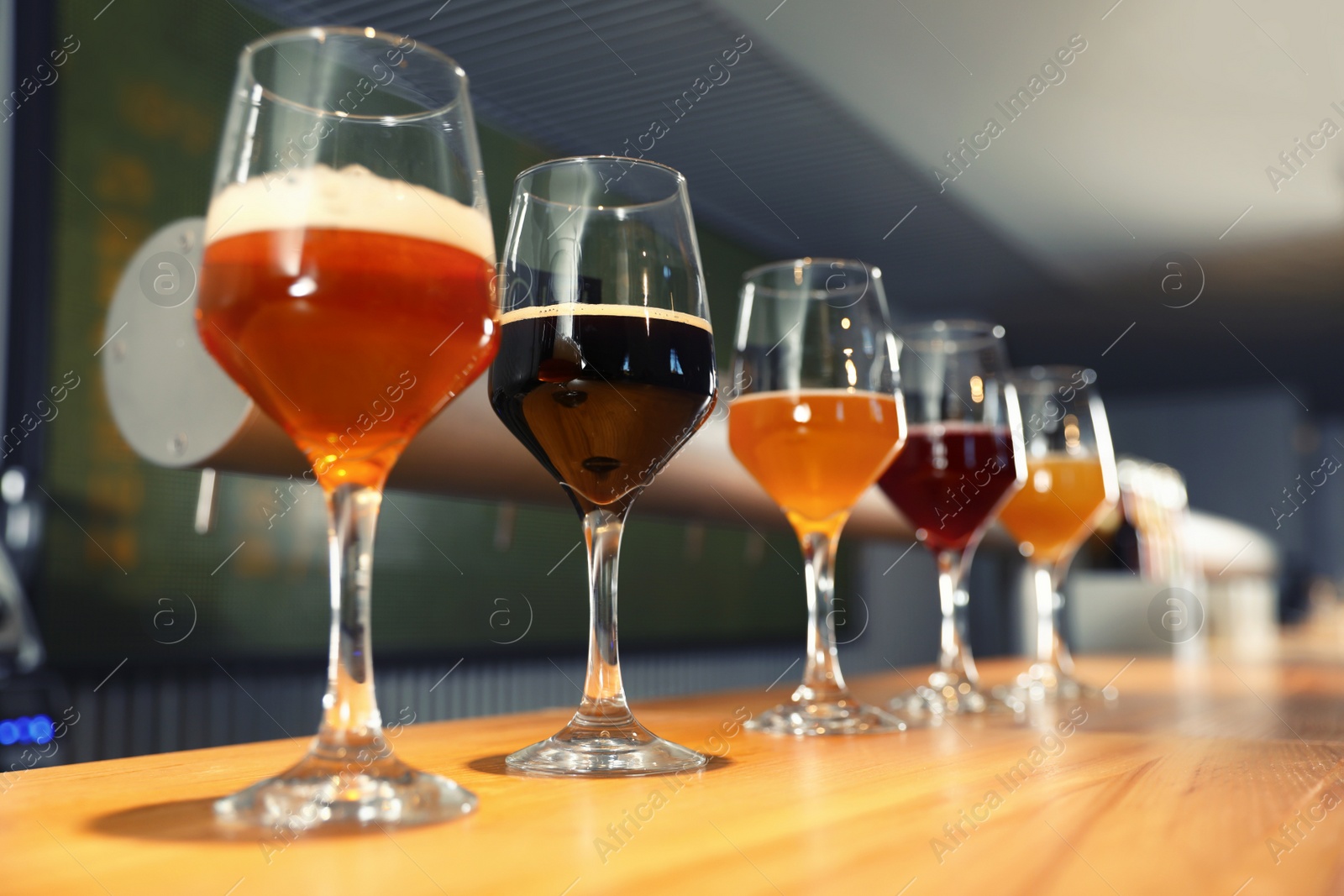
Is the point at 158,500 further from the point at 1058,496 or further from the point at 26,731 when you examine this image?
the point at 1058,496

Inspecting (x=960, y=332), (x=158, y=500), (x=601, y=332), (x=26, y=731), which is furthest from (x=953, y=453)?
(x=158, y=500)

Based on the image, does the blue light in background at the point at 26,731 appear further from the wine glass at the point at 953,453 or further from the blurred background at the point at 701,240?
the wine glass at the point at 953,453

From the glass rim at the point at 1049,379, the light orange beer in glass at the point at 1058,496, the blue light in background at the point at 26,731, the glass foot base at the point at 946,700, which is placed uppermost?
the glass rim at the point at 1049,379

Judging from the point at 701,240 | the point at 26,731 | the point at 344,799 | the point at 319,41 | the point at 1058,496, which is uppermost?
the point at 701,240

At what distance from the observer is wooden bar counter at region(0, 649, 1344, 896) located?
0.85 ft

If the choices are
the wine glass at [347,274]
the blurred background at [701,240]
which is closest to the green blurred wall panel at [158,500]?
the blurred background at [701,240]

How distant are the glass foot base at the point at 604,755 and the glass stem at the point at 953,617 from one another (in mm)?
376

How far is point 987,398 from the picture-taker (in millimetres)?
853

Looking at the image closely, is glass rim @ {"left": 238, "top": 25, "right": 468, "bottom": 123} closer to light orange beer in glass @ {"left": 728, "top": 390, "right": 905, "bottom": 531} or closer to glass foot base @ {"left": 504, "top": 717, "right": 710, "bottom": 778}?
glass foot base @ {"left": 504, "top": 717, "right": 710, "bottom": 778}

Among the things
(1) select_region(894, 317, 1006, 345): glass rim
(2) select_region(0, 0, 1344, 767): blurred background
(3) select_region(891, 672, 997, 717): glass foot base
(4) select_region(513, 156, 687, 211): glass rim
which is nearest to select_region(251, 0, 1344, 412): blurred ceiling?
(2) select_region(0, 0, 1344, 767): blurred background

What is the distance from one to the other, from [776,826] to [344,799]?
0.40 feet

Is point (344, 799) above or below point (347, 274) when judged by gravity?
below

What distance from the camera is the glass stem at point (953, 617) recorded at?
801 mm

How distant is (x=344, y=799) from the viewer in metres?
0.32
